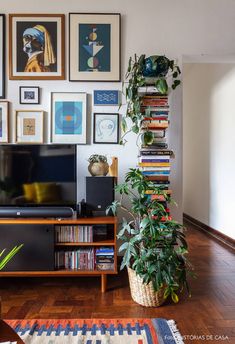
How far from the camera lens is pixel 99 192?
2242mm

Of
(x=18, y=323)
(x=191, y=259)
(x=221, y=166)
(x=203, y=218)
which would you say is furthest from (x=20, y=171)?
(x=203, y=218)

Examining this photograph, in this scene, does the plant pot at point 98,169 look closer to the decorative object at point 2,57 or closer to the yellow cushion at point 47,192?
the yellow cushion at point 47,192

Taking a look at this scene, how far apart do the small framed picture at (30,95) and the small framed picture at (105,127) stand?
0.57m

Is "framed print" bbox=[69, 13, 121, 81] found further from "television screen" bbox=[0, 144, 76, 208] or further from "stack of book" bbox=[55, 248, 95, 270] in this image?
"stack of book" bbox=[55, 248, 95, 270]

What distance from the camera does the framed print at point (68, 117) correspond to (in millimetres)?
2574

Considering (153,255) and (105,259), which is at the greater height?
(153,255)

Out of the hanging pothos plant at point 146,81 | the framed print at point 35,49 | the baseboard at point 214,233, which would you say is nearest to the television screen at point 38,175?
the hanging pothos plant at point 146,81

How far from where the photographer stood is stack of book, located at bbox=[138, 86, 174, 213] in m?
2.28

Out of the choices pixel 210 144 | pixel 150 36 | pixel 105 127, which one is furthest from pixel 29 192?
pixel 210 144

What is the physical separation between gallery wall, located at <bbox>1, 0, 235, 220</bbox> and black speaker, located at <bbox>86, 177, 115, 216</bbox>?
36cm

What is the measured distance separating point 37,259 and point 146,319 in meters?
0.92

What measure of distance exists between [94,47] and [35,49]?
0.56m

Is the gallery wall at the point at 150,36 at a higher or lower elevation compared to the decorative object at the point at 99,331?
higher

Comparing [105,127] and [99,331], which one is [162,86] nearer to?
[105,127]
